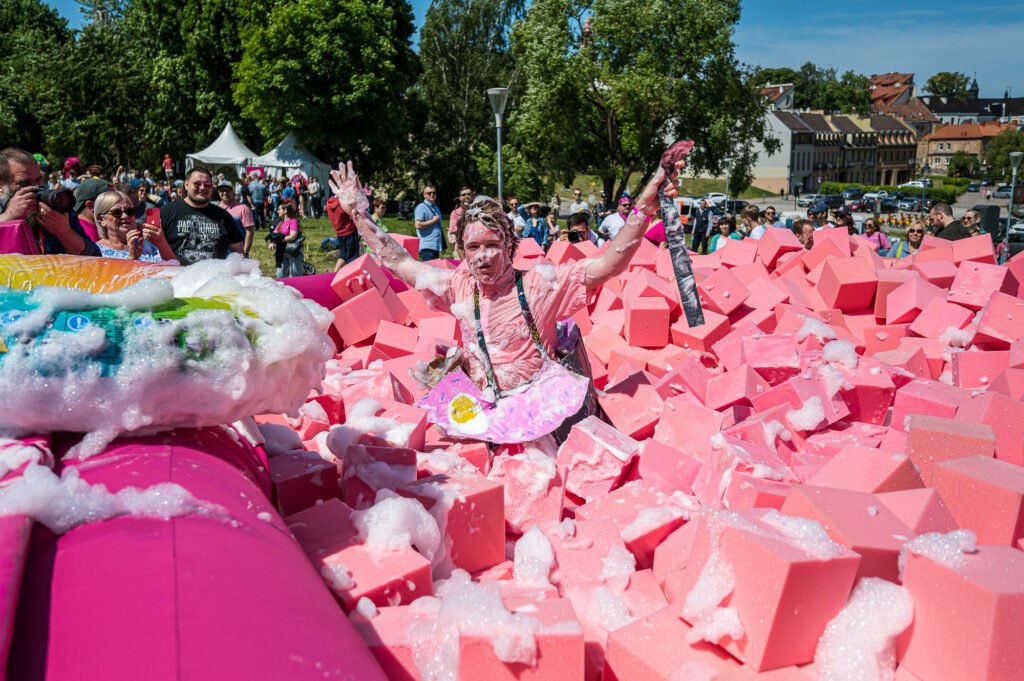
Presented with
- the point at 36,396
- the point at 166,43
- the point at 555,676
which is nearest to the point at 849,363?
the point at 555,676

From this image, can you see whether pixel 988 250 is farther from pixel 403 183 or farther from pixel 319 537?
pixel 403 183

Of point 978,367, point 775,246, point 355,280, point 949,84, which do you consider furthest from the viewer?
point 949,84

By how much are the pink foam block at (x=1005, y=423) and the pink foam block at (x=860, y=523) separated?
1.47 m

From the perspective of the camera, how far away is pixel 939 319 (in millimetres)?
5215

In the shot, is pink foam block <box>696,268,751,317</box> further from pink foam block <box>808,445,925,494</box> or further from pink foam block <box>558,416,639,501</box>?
pink foam block <box>808,445,925,494</box>

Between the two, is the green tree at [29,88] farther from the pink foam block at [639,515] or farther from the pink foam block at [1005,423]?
the pink foam block at [1005,423]

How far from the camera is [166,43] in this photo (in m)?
28.7

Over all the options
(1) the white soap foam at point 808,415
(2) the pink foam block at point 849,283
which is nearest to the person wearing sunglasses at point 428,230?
(2) the pink foam block at point 849,283

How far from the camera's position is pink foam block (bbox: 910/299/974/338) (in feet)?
17.0

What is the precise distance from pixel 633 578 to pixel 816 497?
678mm

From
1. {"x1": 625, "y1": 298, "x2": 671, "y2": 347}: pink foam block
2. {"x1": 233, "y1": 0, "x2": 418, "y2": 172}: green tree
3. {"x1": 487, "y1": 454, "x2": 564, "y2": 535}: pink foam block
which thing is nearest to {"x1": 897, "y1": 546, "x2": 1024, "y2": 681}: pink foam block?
{"x1": 487, "y1": 454, "x2": 564, "y2": 535}: pink foam block

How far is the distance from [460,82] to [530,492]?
2844 cm

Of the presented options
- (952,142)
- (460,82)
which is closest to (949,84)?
(952,142)

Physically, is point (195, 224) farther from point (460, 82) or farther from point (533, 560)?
point (460, 82)
